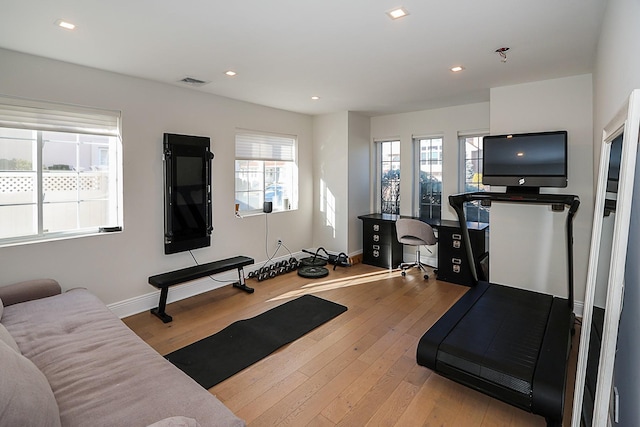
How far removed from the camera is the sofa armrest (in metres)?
2.72

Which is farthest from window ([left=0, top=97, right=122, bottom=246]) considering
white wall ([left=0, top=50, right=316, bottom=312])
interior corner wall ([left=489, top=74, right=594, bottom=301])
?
interior corner wall ([left=489, top=74, right=594, bottom=301])

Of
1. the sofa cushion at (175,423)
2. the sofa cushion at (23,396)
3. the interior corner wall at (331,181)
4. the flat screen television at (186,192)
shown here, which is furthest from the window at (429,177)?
the sofa cushion at (23,396)

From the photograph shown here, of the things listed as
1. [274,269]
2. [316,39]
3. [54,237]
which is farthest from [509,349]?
[54,237]

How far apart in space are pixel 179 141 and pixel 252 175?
134cm

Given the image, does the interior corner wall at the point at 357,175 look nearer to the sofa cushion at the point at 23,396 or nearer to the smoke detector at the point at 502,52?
the smoke detector at the point at 502,52

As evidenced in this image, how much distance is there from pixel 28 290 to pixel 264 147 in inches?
130

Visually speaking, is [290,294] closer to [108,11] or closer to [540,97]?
[108,11]

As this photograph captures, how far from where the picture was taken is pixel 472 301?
3.30 meters

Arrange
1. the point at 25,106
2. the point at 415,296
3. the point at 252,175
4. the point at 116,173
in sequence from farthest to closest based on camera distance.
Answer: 1. the point at 252,175
2. the point at 415,296
3. the point at 116,173
4. the point at 25,106

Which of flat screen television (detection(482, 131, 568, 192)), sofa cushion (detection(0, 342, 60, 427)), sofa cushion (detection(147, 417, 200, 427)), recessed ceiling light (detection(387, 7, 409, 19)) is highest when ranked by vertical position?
recessed ceiling light (detection(387, 7, 409, 19))

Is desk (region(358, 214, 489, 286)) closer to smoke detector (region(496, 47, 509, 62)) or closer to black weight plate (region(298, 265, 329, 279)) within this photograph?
black weight plate (region(298, 265, 329, 279))

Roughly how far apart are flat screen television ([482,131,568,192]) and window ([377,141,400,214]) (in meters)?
2.04

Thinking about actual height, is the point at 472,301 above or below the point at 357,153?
below

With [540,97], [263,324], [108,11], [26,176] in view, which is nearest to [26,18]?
[108,11]
